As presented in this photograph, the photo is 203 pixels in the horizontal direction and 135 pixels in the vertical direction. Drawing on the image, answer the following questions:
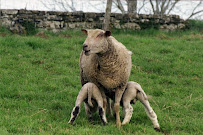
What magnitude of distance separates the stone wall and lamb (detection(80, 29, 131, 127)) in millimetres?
8780

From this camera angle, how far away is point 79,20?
14.5 meters

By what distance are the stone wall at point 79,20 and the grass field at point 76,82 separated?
0.52 m

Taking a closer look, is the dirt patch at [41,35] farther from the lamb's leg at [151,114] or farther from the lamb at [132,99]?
the lamb's leg at [151,114]

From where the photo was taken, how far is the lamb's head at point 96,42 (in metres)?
4.83

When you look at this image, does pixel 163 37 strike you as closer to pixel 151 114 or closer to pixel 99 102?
pixel 151 114

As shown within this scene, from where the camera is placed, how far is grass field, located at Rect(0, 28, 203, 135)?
18.1ft

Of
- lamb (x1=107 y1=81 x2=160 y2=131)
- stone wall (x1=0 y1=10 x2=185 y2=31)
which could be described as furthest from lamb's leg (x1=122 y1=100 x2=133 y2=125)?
stone wall (x1=0 y1=10 x2=185 y2=31)

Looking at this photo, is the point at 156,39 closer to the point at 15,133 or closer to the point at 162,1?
the point at 162,1

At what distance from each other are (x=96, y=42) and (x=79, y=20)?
32.0ft

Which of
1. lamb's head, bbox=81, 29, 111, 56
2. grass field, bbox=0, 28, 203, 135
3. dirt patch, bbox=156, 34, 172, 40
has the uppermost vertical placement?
lamb's head, bbox=81, 29, 111, 56

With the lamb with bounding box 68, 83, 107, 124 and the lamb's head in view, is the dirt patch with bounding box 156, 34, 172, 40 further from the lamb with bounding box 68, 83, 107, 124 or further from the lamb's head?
the lamb's head

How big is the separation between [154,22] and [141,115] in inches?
370

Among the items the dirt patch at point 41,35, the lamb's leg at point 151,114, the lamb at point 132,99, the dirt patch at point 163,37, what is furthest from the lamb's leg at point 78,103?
the dirt patch at point 163,37

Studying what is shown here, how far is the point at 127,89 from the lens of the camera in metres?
5.75
